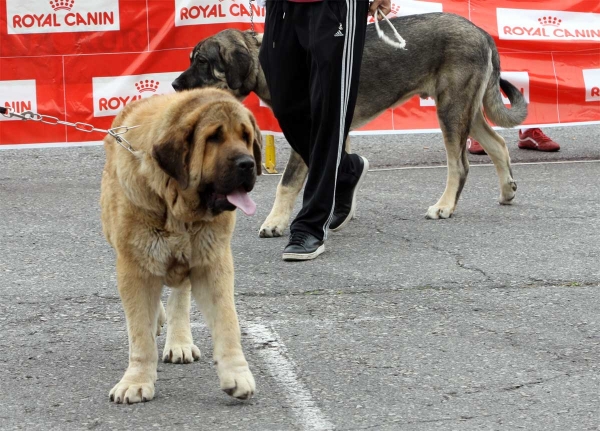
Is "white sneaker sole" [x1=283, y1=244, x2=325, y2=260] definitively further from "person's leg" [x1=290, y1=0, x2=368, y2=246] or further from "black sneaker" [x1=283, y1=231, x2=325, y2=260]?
"person's leg" [x1=290, y1=0, x2=368, y2=246]

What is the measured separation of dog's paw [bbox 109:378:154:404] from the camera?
134 inches

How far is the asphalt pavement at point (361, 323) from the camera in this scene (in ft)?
11.1

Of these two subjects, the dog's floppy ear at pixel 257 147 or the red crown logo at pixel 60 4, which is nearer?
the dog's floppy ear at pixel 257 147

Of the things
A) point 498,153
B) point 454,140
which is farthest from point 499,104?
point 454,140

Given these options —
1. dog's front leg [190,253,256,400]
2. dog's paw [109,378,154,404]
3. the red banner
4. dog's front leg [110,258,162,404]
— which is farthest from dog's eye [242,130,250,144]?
the red banner

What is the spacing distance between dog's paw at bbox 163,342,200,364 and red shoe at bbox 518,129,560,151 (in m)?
6.02

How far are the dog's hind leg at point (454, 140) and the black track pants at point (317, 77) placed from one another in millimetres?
1367

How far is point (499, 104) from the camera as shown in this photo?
7289 millimetres

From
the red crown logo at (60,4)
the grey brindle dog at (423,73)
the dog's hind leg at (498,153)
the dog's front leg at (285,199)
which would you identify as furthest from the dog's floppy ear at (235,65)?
the red crown logo at (60,4)

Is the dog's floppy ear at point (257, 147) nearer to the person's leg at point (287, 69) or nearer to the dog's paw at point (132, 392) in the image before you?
the dog's paw at point (132, 392)

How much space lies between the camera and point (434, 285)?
5.03m

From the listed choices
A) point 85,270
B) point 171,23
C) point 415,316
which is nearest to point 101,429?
point 415,316

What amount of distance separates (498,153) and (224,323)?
4189mm

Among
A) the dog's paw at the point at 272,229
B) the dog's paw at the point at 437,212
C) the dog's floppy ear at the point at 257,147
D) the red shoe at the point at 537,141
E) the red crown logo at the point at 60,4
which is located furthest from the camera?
the red shoe at the point at 537,141
